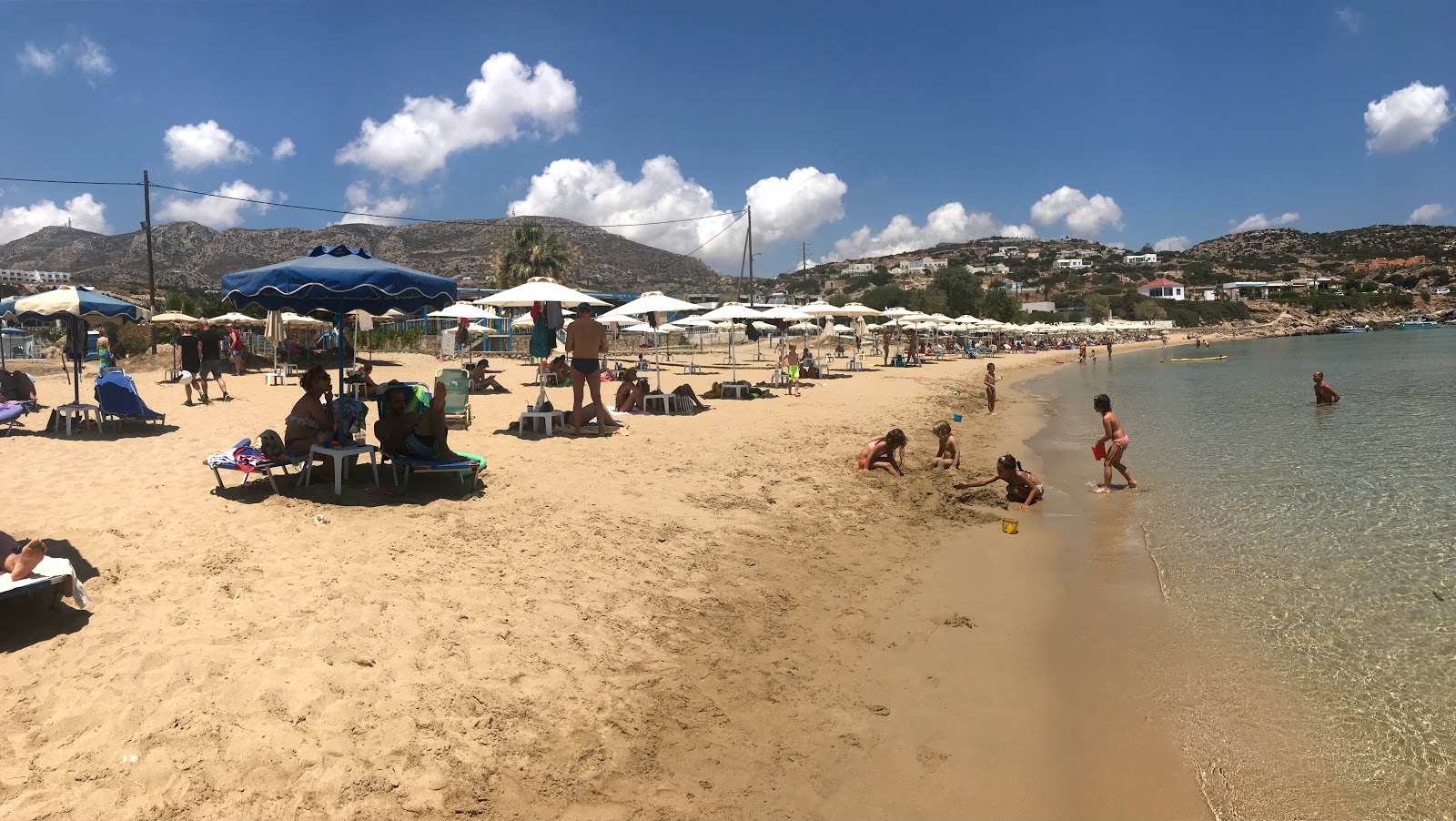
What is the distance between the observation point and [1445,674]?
14.3ft

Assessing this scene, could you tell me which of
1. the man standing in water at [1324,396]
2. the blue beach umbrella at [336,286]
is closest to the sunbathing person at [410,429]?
the blue beach umbrella at [336,286]

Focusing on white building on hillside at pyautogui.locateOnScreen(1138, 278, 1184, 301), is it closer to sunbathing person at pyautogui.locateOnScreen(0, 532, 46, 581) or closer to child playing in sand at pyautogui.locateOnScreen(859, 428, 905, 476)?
child playing in sand at pyautogui.locateOnScreen(859, 428, 905, 476)

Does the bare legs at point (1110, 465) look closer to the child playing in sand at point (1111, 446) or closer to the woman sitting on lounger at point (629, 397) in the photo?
the child playing in sand at point (1111, 446)

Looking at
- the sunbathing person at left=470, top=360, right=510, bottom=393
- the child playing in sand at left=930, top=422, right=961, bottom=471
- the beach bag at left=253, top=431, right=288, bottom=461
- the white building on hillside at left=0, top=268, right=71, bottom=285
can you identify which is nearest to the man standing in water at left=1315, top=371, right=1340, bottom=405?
the child playing in sand at left=930, top=422, right=961, bottom=471

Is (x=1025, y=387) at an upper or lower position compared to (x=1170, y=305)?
lower

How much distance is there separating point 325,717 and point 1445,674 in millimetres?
5937

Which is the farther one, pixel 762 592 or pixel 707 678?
pixel 762 592

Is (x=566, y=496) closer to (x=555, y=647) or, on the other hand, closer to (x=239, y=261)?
(x=555, y=647)

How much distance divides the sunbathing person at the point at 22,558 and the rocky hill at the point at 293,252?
315ft

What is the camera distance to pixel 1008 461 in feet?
26.6

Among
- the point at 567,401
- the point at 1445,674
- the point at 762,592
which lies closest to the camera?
the point at 1445,674

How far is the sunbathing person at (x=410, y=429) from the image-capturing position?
6.54 metres

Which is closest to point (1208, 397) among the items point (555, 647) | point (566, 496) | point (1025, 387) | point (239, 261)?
point (1025, 387)

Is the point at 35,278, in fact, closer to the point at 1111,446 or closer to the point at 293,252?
the point at 293,252
